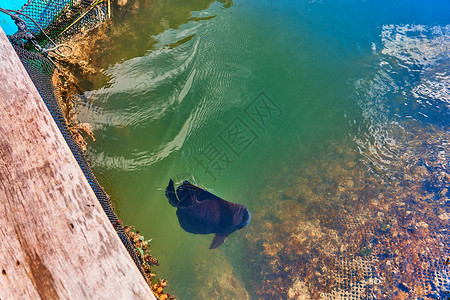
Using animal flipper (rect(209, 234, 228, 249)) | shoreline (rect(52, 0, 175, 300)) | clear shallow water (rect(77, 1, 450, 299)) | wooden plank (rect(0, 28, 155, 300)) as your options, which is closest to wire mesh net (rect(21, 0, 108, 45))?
shoreline (rect(52, 0, 175, 300))

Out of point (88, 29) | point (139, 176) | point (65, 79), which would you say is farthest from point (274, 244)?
point (88, 29)

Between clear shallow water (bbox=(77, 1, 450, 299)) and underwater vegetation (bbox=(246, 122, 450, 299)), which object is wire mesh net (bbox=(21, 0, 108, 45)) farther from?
underwater vegetation (bbox=(246, 122, 450, 299))

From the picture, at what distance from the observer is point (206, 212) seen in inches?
128

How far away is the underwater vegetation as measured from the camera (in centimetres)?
298

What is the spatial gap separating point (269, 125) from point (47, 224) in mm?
2861

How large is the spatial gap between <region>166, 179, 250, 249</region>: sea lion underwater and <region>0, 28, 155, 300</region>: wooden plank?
1.35 m

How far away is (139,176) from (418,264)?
3532 mm

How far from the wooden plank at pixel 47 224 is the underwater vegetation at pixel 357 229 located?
1846 millimetres

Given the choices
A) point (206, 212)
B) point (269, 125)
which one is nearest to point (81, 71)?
point (206, 212)

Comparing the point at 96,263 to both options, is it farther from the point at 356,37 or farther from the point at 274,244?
the point at 356,37

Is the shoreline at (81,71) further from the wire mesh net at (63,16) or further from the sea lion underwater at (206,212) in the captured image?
the sea lion underwater at (206,212)

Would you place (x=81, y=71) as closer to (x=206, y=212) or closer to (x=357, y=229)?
(x=206, y=212)

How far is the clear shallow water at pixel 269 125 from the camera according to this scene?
3.20 metres

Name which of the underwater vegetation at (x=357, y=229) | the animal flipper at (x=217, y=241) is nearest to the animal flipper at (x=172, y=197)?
the animal flipper at (x=217, y=241)
